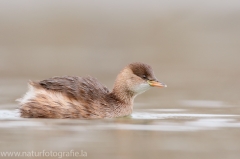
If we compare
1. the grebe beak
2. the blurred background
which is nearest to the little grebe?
the grebe beak

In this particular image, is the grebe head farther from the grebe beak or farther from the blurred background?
the blurred background

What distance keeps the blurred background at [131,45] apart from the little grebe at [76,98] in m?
1.08

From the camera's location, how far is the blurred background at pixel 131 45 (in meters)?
15.6

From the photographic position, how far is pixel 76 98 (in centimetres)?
1213

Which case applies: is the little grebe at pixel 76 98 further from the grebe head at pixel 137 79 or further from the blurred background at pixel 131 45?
the blurred background at pixel 131 45

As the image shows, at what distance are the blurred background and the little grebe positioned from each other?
1.08 meters

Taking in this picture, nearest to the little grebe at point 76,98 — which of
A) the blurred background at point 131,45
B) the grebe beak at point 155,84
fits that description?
the grebe beak at point 155,84

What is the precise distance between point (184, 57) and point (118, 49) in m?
1.77

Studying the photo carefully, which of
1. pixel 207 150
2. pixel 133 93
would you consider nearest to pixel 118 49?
pixel 133 93

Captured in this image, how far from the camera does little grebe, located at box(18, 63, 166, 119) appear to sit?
39.6ft

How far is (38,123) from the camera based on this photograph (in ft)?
37.9

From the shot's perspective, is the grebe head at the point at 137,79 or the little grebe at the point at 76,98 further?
the grebe head at the point at 137,79

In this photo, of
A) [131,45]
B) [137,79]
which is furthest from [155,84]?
[131,45]

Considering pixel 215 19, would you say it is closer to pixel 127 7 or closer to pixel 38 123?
pixel 127 7
